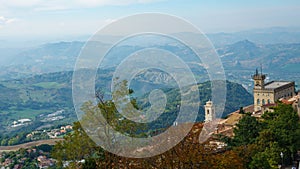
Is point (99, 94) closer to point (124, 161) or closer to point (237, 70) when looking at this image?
point (124, 161)

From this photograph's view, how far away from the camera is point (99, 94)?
32.8 feet

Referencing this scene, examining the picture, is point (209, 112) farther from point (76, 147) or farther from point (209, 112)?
point (76, 147)

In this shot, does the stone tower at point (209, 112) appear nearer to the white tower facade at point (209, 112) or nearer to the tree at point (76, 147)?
the white tower facade at point (209, 112)

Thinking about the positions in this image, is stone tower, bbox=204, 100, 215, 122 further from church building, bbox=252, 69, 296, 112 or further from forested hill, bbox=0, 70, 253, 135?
forested hill, bbox=0, 70, 253, 135

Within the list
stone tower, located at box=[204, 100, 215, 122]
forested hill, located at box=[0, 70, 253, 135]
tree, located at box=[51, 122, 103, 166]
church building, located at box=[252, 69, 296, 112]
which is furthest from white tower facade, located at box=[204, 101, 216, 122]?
forested hill, located at box=[0, 70, 253, 135]

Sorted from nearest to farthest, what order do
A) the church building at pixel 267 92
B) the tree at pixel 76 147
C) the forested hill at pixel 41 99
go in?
the tree at pixel 76 147
the church building at pixel 267 92
the forested hill at pixel 41 99

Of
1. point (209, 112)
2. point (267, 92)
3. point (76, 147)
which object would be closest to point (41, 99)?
point (209, 112)

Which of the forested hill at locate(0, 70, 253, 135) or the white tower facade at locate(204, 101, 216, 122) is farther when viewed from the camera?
the forested hill at locate(0, 70, 253, 135)

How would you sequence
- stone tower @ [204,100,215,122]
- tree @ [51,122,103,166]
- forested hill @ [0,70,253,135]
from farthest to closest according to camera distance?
forested hill @ [0,70,253,135]
stone tower @ [204,100,215,122]
tree @ [51,122,103,166]

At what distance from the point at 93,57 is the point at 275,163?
6.80 meters

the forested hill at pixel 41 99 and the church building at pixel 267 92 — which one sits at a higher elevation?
the church building at pixel 267 92

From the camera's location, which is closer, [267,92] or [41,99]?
[267,92]

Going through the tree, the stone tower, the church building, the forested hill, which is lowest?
the forested hill

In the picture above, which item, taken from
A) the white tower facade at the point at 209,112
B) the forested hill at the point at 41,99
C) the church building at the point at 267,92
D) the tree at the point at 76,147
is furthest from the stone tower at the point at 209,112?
the forested hill at the point at 41,99
